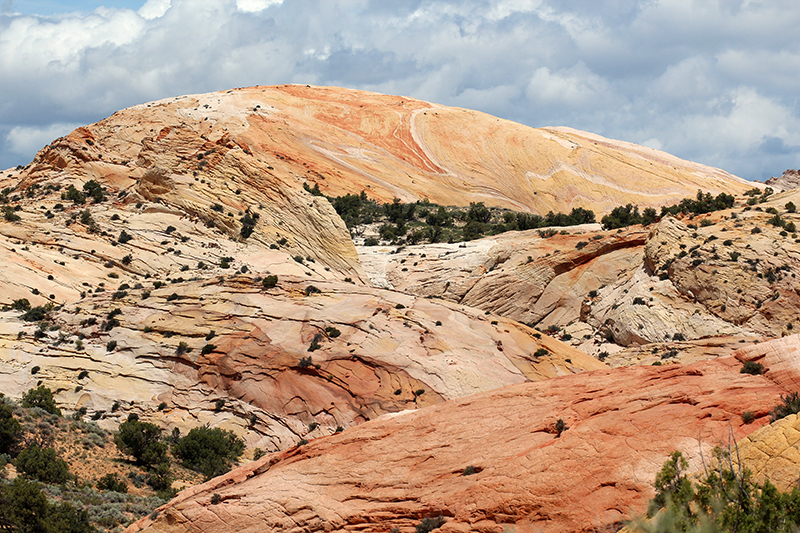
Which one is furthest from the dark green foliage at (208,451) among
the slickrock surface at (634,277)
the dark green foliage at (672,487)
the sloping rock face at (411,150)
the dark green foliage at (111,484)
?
the sloping rock face at (411,150)

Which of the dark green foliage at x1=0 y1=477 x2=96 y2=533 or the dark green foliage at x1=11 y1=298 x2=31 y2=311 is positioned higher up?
the dark green foliage at x1=11 y1=298 x2=31 y2=311

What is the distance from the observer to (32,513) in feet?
53.8

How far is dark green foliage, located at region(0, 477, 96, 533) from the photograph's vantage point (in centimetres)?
1628

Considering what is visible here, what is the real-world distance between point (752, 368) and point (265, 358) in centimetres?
2144

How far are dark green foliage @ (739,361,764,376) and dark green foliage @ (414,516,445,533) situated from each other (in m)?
6.77

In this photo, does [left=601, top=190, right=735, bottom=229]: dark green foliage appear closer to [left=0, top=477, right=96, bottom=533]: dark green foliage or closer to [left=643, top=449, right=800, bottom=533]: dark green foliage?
[left=643, top=449, right=800, bottom=533]: dark green foliage

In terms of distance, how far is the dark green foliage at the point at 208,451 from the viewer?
2434cm

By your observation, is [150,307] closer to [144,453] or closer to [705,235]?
[144,453]

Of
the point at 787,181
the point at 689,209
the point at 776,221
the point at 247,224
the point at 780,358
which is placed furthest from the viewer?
the point at 787,181

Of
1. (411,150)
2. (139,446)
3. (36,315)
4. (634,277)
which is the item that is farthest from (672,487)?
(411,150)

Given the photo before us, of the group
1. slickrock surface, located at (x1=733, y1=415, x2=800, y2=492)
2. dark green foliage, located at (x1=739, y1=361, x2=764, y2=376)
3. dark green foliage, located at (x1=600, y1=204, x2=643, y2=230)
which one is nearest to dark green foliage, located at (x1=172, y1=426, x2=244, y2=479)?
dark green foliage, located at (x1=739, y1=361, x2=764, y2=376)

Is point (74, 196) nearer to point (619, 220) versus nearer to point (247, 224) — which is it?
point (247, 224)

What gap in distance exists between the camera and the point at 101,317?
31.3 meters

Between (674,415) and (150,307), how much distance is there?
27.1 metres
